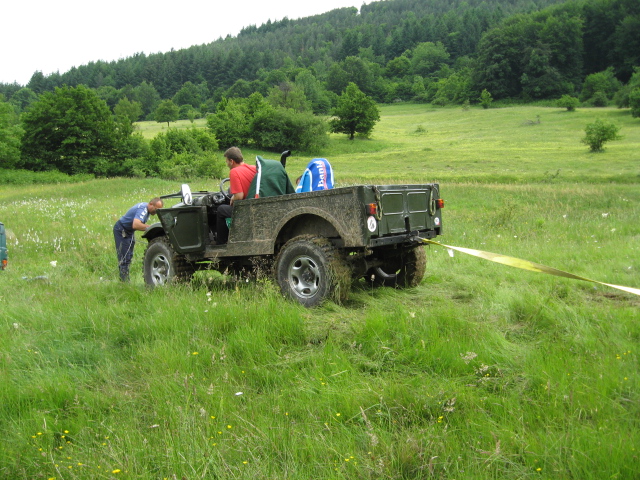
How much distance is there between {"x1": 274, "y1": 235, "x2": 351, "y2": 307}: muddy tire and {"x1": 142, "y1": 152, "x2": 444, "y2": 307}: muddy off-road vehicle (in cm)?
1

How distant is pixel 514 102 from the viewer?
10156 cm

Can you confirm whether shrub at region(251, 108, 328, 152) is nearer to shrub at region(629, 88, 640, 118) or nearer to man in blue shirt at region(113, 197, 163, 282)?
shrub at region(629, 88, 640, 118)

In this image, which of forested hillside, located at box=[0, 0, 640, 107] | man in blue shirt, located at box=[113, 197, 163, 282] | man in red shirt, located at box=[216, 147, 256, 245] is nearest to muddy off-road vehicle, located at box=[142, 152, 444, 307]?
man in red shirt, located at box=[216, 147, 256, 245]

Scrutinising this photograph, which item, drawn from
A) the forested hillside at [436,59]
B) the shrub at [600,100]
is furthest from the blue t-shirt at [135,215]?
the forested hillside at [436,59]

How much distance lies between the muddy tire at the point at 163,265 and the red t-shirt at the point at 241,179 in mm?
1276

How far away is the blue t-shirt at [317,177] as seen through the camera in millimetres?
7051

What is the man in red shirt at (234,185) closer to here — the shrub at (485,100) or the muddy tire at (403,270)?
the muddy tire at (403,270)

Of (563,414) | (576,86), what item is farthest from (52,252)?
(576,86)

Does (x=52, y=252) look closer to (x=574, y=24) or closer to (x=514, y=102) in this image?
(x=514, y=102)

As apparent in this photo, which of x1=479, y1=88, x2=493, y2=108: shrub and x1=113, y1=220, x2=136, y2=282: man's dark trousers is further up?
x1=479, y1=88, x2=493, y2=108: shrub

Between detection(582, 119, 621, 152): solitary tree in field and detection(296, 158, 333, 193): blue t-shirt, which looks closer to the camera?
detection(296, 158, 333, 193): blue t-shirt

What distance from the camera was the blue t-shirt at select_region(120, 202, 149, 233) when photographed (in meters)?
8.94

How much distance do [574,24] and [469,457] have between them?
131m

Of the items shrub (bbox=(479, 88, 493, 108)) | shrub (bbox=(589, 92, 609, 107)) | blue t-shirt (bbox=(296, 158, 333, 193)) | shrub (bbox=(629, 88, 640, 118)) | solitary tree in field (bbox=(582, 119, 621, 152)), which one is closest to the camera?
blue t-shirt (bbox=(296, 158, 333, 193))
